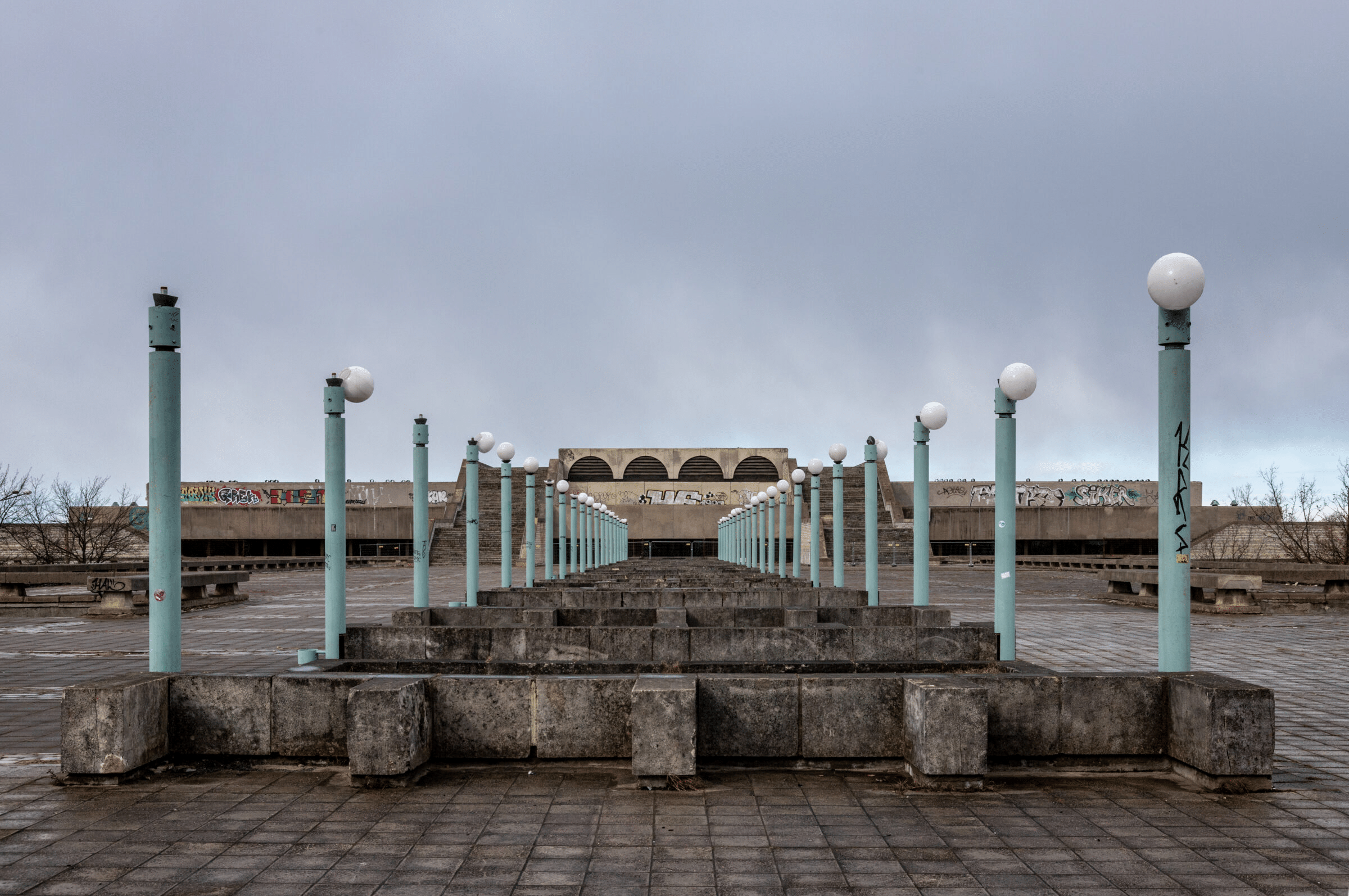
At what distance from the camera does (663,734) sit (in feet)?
18.2

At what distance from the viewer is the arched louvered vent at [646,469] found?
76.4 meters

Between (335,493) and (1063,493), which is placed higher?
(335,493)

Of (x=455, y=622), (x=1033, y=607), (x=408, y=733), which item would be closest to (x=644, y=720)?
(x=408, y=733)

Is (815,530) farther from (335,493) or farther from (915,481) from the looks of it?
(335,493)

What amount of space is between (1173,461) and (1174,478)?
0.11m

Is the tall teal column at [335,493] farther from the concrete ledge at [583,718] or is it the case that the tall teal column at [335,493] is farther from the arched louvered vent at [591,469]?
the arched louvered vent at [591,469]

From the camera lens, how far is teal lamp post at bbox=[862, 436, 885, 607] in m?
14.9

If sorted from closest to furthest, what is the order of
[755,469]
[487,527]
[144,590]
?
1. [144,590]
2. [487,527]
3. [755,469]

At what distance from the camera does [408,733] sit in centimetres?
559

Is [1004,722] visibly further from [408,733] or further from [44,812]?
[44,812]

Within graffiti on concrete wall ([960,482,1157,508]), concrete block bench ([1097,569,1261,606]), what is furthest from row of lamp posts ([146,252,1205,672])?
graffiti on concrete wall ([960,482,1157,508])

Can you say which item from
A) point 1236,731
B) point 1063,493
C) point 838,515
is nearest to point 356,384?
point 1236,731

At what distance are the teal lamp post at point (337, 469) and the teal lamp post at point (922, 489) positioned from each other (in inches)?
252

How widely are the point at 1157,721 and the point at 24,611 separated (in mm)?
21514
